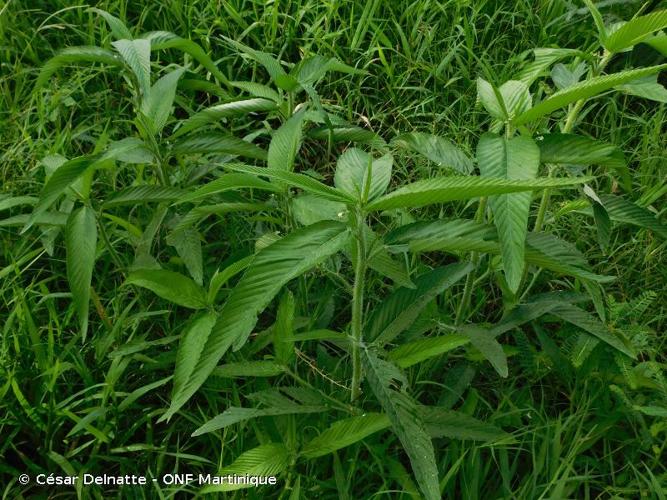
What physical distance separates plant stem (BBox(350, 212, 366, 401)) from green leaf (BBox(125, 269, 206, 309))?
13.9 inches

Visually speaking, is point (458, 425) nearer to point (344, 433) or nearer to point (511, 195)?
point (344, 433)

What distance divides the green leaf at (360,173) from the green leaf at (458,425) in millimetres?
464

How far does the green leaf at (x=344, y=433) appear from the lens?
1570 millimetres

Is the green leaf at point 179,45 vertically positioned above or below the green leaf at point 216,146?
above

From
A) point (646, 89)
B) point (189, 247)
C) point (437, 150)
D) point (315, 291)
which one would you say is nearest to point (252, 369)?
point (189, 247)

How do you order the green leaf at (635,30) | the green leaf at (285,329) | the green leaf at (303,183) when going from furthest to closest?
the green leaf at (285,329), the green leaf at (635,30), the green leaf at (303,183)

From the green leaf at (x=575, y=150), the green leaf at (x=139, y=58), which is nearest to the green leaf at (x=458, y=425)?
the green leaf at (x=575, y=150)

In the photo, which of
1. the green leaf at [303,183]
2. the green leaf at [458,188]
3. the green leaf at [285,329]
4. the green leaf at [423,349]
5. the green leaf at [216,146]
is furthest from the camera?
the green leaf at [216,146]

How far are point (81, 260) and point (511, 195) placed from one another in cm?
90

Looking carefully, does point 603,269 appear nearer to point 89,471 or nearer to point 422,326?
point 422,326

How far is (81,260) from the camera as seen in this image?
5.73 ft

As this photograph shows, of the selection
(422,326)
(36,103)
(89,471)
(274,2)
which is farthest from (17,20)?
(422,326)

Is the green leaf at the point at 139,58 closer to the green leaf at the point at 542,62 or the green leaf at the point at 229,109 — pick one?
the green leaf at the point at 229,109

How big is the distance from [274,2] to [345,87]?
1.14 feet
